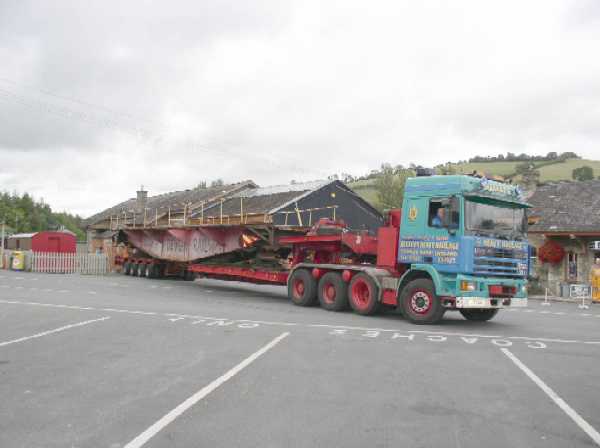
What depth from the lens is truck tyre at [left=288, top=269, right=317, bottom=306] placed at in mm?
16016

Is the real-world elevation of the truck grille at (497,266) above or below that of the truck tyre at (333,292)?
above

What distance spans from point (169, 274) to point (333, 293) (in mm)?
15601

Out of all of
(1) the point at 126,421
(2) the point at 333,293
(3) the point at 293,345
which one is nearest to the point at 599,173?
(2) the point at 333,293

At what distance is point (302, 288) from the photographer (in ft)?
53.8

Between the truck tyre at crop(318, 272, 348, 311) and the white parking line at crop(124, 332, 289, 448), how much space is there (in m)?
6.12

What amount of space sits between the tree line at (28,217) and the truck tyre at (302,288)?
4041 centimetres

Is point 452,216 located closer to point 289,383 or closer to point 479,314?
point 479,314

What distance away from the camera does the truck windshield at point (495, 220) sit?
12227mm

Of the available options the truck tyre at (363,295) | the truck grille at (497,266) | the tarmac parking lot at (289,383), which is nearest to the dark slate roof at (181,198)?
the truck tyre at (363,295)

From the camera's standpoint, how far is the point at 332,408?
18.8ft

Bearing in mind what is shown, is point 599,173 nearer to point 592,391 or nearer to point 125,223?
point 125,223

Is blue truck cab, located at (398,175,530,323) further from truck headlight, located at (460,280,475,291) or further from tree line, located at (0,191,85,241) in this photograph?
tree line, located at (0,191,85,241)

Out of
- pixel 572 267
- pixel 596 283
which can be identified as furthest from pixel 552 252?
pixel 596 283

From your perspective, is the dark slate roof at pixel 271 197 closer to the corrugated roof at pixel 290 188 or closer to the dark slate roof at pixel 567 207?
the corrugated roof at pixel 290 188
